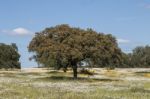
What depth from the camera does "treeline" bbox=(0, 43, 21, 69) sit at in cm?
15112

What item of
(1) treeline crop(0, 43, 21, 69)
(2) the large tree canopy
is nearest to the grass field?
(2) the large tree canopy

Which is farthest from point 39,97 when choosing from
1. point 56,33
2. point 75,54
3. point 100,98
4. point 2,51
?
point 2,51

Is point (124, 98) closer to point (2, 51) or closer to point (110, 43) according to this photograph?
point (110, 43)

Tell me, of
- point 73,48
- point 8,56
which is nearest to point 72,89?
point 73,48

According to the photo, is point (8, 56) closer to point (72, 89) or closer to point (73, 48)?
point (73, 48)

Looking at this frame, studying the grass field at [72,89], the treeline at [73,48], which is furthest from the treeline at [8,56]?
Result: the grass field at [72,89]

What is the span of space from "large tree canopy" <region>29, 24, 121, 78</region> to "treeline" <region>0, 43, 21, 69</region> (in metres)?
74.3

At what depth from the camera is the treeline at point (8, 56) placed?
496 ft

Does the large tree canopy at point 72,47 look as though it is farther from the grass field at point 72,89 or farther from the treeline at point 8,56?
the treeline at point 8,56

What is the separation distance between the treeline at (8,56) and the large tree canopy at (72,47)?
7427cm

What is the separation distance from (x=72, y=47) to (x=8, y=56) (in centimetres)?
8232

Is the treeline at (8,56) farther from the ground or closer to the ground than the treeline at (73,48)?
→ farther from the ground

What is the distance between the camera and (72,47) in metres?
73.0

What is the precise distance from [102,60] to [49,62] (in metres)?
8.47
